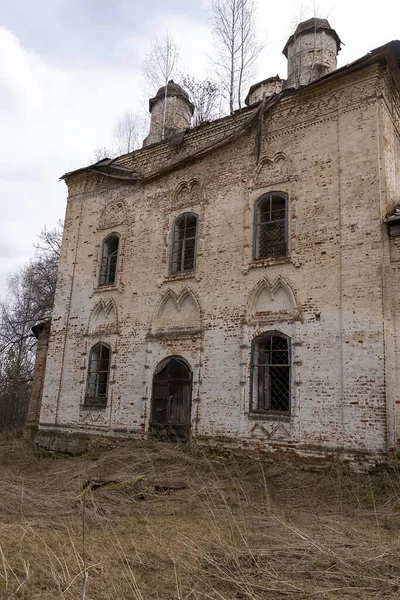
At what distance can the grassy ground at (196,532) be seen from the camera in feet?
12.3

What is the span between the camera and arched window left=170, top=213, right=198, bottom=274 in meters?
11.7

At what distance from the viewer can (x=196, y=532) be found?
5.43 m

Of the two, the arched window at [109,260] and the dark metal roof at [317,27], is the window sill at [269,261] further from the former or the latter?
the dark metal roof at [317,27]

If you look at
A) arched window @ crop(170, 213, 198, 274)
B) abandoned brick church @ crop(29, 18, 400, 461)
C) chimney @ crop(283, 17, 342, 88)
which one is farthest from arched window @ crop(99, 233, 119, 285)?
chimney @ crop(283, 17, 342, 88)

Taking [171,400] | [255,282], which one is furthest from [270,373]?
[171,400]

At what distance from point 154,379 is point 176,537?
6.22 metres

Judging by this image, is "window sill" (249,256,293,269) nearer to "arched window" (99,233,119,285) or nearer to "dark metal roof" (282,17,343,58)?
"arched window" (99,233,119,285)

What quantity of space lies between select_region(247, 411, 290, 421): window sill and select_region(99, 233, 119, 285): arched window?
5846 millimetres

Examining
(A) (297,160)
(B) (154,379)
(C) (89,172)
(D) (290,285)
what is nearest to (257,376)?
(D) (290,285)

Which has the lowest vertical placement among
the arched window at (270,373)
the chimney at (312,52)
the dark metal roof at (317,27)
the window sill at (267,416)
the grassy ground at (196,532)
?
the grassy ground at (196,532)

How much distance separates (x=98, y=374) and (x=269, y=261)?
5.83 m

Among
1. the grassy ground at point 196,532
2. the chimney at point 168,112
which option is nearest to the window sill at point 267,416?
the grassy ground at point 196,532

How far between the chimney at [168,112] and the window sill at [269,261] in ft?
23.5

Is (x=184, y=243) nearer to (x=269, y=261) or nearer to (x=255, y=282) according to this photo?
(x=255, y=282)
